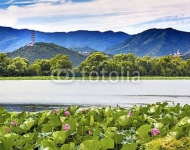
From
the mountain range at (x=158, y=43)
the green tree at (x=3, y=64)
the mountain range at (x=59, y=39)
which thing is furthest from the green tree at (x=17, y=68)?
the mountain range at (x=59, y=39)

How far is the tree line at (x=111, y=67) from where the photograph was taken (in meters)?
59.0

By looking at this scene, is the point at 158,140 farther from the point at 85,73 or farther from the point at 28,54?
the point at 28,54

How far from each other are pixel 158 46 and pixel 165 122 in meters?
116

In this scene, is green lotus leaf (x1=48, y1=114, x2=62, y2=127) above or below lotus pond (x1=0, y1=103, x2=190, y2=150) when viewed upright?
above

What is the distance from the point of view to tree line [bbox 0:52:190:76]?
5903 centimetres

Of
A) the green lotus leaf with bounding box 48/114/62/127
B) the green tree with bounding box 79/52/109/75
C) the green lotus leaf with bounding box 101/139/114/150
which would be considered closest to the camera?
the green lotus leaf with bounding box 101/139/114/150

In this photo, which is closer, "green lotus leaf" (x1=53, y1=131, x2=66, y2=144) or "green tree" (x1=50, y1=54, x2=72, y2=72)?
"green lotus leaf" (x1=53, y1=131, x2=66, y2=144)

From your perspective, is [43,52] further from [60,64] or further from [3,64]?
[3,64]

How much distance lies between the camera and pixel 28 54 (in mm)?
79125

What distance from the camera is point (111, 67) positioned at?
60406mm

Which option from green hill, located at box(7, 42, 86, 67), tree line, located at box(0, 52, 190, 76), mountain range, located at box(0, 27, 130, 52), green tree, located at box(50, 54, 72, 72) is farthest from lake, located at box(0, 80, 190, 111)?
mountain range, located at box(0, 27, 130, 52)

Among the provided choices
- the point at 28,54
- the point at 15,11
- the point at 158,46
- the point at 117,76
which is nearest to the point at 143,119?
the point at 117,76

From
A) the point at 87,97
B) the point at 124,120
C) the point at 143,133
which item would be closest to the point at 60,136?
the point at 143,133

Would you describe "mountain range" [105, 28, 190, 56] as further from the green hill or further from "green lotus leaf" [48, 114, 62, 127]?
"green lotus leaf" [48, 114, 62, 127]
